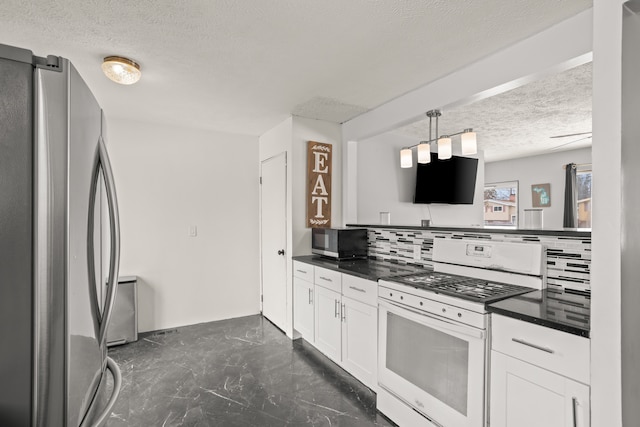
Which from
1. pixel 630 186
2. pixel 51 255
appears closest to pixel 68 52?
pixel 51 255

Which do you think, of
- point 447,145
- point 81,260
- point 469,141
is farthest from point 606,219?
point 81,260

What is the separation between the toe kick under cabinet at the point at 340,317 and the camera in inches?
89.9

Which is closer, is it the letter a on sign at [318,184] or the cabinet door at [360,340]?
the cabinet door at [360,340]

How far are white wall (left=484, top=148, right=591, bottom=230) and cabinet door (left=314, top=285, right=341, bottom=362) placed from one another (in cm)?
454

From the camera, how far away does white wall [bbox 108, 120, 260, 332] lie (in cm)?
344

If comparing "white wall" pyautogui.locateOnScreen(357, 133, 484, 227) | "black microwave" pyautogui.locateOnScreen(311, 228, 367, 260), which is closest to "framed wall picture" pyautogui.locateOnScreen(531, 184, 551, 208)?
"white wall" pyautogui.locateOnScreen(357, 133, 484, 227)

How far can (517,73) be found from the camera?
196cm

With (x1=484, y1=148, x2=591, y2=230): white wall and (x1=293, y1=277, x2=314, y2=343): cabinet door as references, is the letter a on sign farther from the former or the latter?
(x1=484, y1=148, x2=591, y2=230): white wall

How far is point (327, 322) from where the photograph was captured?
2748 mm

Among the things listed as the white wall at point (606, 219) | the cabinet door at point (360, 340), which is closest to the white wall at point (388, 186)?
the cabinet door at point (360, 340)

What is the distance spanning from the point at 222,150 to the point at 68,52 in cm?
193

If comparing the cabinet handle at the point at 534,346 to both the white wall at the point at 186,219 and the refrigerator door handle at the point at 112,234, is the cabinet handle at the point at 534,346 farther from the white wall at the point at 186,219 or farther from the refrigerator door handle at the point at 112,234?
the white wall at the point at 186,219

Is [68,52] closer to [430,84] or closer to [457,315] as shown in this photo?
[430,84]

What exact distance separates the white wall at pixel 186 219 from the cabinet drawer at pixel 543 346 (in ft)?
10.3
